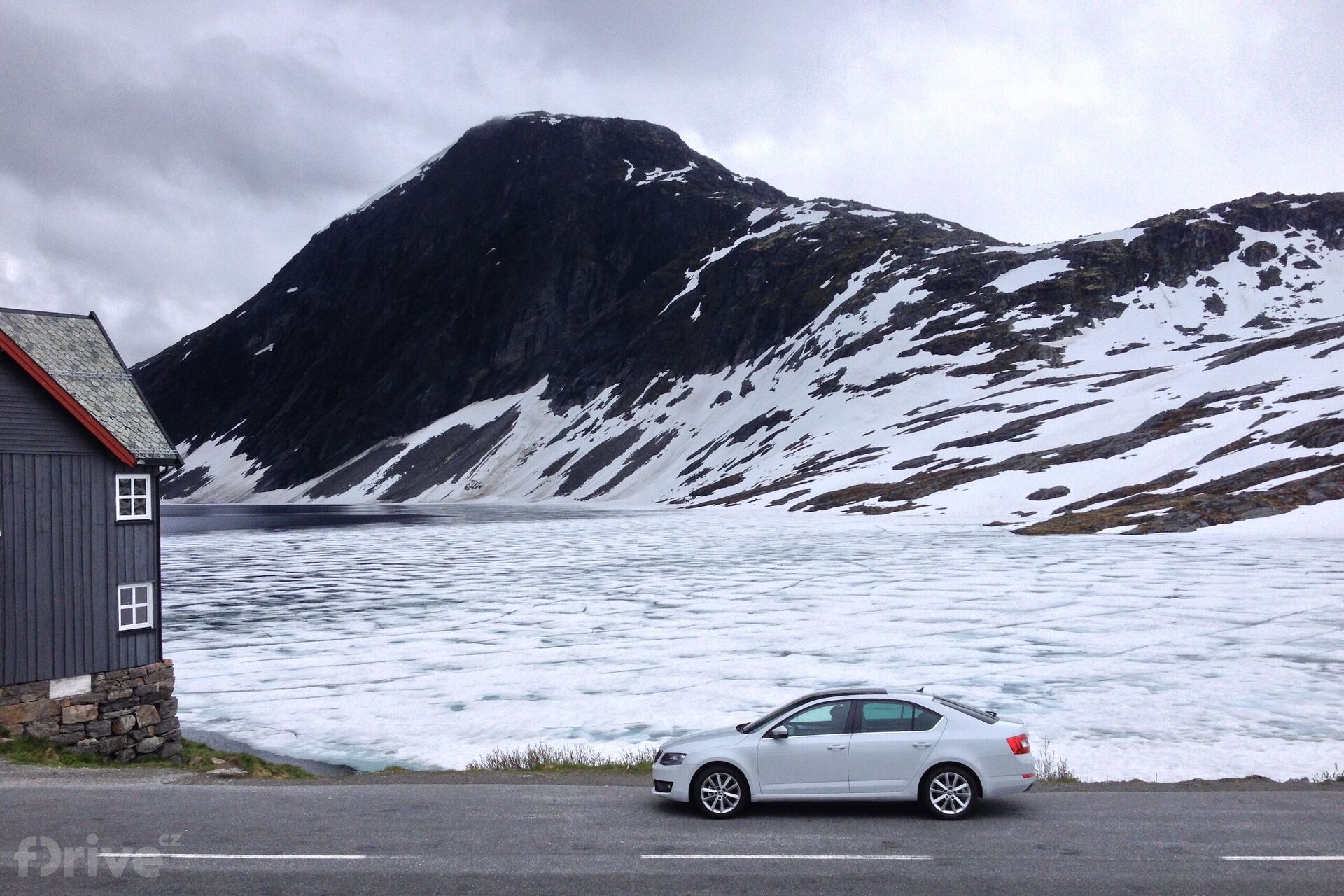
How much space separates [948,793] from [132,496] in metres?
15.6

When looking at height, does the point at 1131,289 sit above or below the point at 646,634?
above

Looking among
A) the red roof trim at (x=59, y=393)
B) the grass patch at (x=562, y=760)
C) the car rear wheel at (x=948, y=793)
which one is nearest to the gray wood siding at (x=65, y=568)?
the red roof trim at (x=59, y=393)

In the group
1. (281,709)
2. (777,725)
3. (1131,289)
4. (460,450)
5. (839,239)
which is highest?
(839,239)

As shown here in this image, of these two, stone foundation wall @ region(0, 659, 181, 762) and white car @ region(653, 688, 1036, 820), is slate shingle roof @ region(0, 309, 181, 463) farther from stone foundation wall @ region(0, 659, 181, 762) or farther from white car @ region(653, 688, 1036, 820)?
white car @ region(653, 688, 1036, 820)

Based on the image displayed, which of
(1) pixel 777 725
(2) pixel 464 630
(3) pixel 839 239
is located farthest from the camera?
(3) pixel 839 239

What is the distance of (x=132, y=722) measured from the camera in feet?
59.1

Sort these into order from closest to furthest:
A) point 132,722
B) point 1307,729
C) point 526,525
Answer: point 1307,729 < point 132,722 < point 526,525

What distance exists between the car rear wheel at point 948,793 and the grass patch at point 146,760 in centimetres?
936

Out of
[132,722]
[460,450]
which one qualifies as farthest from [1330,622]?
[460,450]

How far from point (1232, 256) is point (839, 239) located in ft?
166

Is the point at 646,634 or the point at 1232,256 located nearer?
the point at 646,634

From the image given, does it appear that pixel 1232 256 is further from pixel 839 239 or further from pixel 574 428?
pixel 574 428

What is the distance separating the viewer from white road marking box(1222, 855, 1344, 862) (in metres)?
9.64

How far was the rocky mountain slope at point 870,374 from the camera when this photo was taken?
6419 cm
